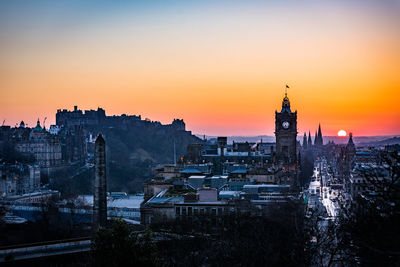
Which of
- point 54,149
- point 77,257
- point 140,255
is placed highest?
point 54,149

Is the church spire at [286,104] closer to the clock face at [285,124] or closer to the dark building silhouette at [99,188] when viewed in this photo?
the clock face at [285,124]

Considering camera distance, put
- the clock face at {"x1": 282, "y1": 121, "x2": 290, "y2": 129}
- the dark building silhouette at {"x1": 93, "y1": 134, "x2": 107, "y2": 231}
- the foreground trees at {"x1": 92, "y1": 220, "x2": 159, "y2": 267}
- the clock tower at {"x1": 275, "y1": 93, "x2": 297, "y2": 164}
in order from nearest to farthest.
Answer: the foreground trees at {"x1": 92, "y1": 220, "x2": 159, "y2": 267} → the dark building silhouette at {"x1": 93, "y1": 134, "x2": 107, "y2": 231} → the clock tower at {"x1": 275, "y1": 93, "x2": 297, "y2": 164} → the clock face at {"x1": 282, "y1": 121, "x2": 290, "y2": 129}

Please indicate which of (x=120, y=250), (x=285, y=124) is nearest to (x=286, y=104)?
(x=285, y=124)

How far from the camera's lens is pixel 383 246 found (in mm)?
23953

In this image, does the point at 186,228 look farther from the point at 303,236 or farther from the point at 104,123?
the point at 104,123

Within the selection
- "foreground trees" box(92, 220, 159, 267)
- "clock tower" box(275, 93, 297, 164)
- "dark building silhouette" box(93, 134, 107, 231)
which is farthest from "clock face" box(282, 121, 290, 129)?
"foreground trees" box(92, 220, 159, 267)

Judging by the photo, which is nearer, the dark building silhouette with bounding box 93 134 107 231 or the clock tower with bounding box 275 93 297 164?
the dark building silhouette with bounding box 93 134 107 231

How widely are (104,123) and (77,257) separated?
483 ft

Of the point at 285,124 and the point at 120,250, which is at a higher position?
the point at 285,124

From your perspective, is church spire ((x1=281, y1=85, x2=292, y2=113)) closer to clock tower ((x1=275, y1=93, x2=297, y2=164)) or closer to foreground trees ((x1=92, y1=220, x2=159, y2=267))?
clock tower ((x1=275, y1=93, x2=297, y2=164))

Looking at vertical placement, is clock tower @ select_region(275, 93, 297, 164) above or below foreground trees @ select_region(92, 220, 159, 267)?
above

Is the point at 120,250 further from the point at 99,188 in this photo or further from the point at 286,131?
the point at 286,131

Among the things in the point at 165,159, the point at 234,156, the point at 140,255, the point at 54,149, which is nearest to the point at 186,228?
the point at 140,255

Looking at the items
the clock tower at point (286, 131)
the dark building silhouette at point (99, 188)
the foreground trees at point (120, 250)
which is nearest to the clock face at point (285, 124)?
the clock tower at point (286, 131)
